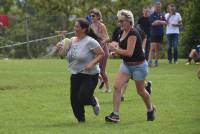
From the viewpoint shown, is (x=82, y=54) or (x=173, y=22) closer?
(x=82, y=54)

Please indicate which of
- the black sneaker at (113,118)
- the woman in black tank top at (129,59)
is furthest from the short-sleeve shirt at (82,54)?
the black sneaker at (113,118)

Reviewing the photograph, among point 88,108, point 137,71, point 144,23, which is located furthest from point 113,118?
point 144,23

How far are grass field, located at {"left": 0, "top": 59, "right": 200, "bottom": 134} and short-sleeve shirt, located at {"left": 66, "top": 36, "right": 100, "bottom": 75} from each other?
0.94m

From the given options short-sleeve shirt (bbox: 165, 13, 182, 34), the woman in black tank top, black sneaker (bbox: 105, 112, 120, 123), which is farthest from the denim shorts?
short-sleeve shirt (bbox: 165, 13, 182, 34)

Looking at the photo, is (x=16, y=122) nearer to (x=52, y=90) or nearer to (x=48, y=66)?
(x=52, y=90)

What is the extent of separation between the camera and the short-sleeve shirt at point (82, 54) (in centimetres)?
1230

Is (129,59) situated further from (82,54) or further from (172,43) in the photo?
(172,43)

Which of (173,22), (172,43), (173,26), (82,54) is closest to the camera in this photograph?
(82,54)

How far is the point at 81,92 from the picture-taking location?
12141 millimetres

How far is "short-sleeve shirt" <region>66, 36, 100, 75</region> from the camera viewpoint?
1230cm

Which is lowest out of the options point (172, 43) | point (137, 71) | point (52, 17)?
point (52, 17)

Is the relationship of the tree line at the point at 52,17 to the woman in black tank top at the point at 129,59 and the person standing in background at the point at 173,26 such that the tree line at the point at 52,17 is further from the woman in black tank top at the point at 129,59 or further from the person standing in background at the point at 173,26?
the woman in black tank top at the point at 129,59

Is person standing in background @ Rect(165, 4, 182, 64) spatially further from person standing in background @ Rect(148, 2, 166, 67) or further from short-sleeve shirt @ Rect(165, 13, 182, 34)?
person standing in background @ Rect(148, 2, 166, 67)

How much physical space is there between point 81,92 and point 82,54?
0.67 meters
